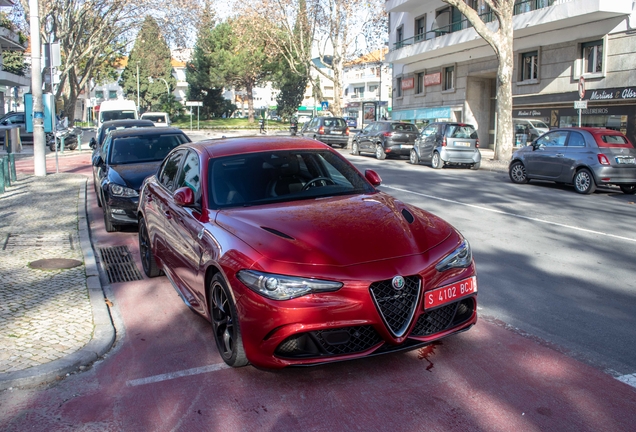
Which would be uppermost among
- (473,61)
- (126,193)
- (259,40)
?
(259,40)

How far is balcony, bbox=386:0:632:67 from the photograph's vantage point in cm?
2455

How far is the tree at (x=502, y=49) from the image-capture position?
23.9m

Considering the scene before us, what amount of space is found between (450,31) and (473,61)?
2.25 m

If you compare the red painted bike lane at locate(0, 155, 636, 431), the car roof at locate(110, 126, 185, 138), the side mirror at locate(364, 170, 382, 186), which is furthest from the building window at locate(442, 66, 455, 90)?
the red painted bike lane at locate(0, 155, 636, 431)

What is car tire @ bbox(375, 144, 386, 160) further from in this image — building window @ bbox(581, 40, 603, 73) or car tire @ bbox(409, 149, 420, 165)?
building window @ bbox(581, 40, 603, 73)

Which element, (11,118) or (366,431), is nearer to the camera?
(366,431)

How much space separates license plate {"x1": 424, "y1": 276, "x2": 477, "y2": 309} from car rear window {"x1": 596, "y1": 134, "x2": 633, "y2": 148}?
12.7 meters

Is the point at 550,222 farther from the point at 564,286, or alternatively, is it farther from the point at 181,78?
the point at 181,78

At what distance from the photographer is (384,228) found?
444 centimetres

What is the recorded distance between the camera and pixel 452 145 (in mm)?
22609

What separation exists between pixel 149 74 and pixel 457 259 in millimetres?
91246

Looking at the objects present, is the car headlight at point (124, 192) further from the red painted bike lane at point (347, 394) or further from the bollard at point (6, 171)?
the bollard at point (6, 171)

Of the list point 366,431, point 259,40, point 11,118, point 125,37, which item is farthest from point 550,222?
point 125,37

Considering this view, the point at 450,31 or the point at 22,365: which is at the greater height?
the point at 450,31
